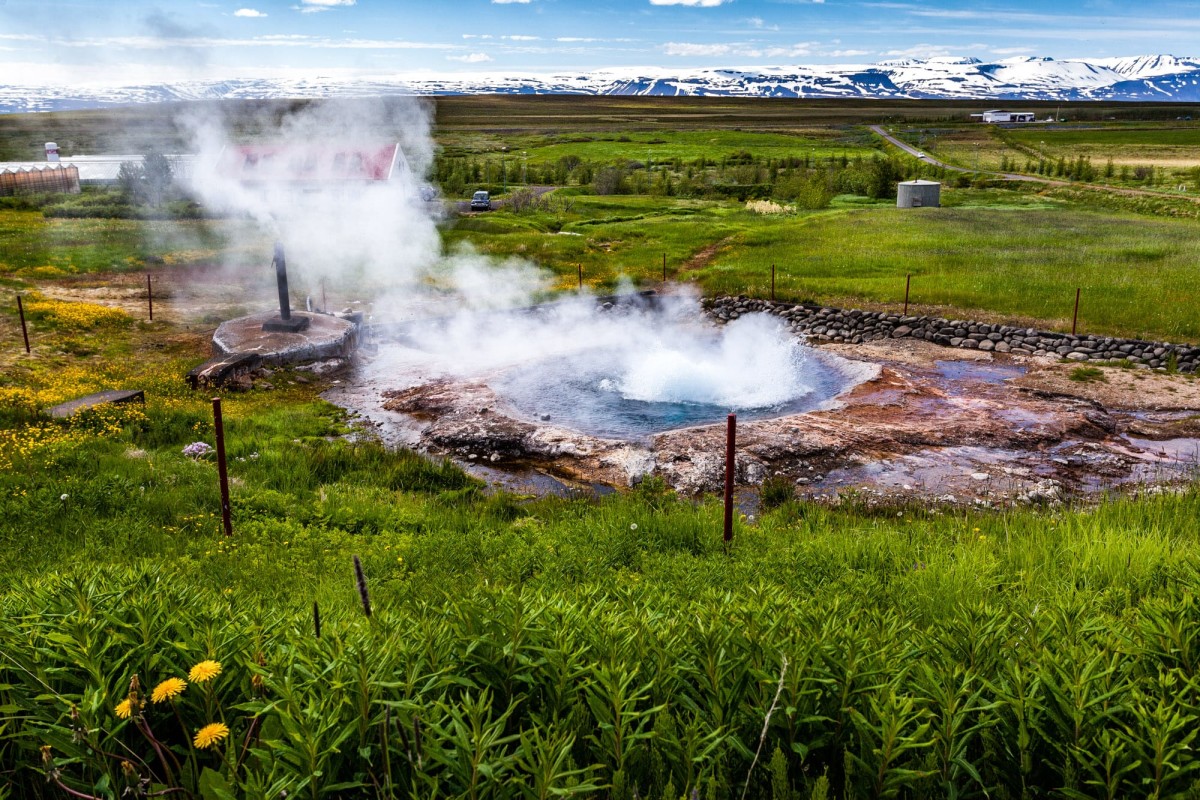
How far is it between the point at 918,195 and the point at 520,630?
5751 centimetres

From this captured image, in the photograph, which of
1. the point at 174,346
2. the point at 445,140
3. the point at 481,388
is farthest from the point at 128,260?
the point at 445,140

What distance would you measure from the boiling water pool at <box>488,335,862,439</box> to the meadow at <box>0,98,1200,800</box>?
3.80 metres

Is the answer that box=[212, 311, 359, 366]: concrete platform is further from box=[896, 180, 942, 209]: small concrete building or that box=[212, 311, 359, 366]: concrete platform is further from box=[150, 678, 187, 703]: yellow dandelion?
box=[896, 180, 942, 209]: small concrete building

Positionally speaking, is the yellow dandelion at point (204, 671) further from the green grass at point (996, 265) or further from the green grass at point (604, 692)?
the green grass at point (996, 265)

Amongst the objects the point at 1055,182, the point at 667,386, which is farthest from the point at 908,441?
the point at 1055,182

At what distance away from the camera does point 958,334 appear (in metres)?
22.6

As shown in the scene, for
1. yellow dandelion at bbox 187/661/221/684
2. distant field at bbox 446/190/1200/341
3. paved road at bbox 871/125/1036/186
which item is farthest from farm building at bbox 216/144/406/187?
paved road at bbox 871/125/1036/186

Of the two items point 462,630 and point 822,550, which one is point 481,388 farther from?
point 462,630

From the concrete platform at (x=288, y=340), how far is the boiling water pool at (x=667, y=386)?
4648 mm

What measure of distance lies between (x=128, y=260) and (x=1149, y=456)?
33958 mm

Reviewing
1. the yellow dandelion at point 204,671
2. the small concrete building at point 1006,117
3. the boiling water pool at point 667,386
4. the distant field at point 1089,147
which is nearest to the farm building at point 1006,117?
the small concrete building at point 1006,117

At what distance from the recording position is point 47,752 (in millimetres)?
2441

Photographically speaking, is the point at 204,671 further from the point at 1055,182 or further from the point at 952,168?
the point at 952,168

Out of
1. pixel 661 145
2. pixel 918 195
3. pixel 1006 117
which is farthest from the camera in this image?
pixel 1006 117
